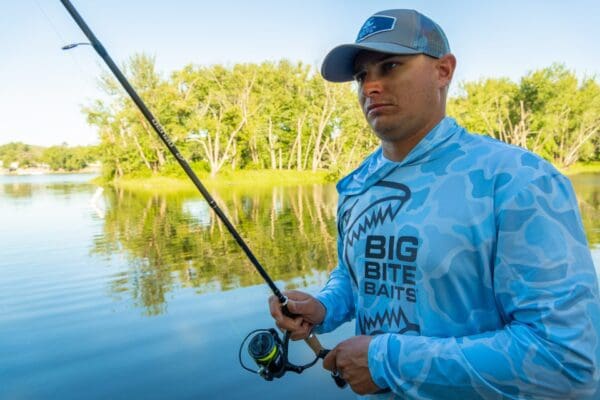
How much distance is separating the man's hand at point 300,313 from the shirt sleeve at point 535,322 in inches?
30.5

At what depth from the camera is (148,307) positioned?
7664 mm

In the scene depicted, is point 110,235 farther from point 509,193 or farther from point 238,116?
point 238,116

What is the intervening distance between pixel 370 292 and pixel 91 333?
235 inches

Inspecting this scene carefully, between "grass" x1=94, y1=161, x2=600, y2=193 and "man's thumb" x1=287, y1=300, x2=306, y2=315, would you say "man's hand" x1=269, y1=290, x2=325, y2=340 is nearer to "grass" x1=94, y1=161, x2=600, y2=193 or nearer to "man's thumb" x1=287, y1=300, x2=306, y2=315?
"man's thumb" x1=287, y1=300, x2=306, y2=315

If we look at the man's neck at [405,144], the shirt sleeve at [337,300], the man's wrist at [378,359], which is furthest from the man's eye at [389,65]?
the man's wrist at [378,359]

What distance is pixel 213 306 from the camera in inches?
299

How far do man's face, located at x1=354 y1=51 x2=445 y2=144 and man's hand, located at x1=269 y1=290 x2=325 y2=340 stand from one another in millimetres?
865

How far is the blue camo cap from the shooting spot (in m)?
1.65

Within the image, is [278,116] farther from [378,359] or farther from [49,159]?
[49,159]

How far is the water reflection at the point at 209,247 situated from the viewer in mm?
9195

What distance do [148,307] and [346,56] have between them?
686 centimetres

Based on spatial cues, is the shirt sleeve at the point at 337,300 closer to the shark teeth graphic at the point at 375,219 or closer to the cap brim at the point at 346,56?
the shark teeth graphic at the point at 375,219

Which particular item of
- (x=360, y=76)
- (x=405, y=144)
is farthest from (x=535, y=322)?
(x=360, y=76)

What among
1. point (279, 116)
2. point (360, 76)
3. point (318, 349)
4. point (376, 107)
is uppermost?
point (279, 116)
